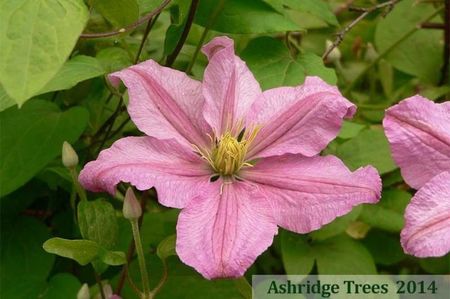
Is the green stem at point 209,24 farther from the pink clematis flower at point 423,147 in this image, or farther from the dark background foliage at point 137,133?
the pink clematis flower at point 423,147

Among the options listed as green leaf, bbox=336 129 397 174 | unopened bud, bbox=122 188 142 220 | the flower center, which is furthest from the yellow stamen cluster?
green leaf, bbox=336 129 397 174

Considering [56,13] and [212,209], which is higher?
[56,13]

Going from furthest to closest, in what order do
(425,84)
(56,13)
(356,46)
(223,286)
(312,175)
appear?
(356,46)
(425,84)
(223,286)
(312,175)
(56,13)

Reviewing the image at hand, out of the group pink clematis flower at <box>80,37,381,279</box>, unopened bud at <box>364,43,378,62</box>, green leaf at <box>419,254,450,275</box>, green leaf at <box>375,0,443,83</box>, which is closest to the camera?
pink clematis flower at <box>80,37,381,279</box>

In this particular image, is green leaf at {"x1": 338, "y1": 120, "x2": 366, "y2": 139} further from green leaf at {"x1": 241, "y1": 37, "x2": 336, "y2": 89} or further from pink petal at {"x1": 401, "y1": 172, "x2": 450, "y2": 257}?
pink petal at {"x1": 401, "y1": 172, "x2": 450, "y2": 257}

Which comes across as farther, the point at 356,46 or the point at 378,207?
the point at 356,46

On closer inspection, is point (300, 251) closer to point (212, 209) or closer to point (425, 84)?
point (212, 209)

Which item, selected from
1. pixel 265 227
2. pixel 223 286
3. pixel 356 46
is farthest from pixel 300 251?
pixel 356 46
